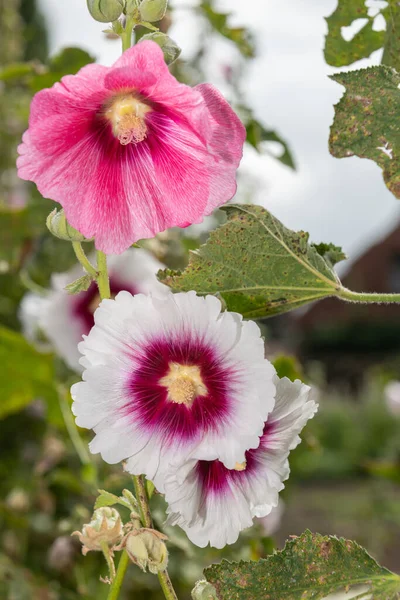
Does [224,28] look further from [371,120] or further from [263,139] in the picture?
[371,120]

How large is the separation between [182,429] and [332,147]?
16 cm

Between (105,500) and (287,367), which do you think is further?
(287,367)

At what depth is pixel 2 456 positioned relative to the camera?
47.2 inches

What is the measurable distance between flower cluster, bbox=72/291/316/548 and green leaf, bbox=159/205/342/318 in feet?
0.12

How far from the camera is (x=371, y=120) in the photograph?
384mm

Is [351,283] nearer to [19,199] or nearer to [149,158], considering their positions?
[19,199]

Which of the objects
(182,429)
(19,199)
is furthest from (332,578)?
(19,199)

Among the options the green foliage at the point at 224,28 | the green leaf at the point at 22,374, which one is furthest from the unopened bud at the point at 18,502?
the green foliage at the point at 224,28

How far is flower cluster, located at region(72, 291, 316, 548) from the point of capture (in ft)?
1.09

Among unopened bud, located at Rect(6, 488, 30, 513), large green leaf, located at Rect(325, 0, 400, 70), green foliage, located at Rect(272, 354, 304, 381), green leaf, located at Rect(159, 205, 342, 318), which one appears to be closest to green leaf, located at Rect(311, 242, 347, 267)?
green leaf, located at Rect(159, 205, 342, 318)

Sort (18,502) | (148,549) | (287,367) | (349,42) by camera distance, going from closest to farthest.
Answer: (148,549) < (349,42) < (287,367) < (18,502)

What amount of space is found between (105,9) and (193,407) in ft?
0.63

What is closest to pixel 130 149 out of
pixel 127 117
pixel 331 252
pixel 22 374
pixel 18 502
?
pixel 127 117

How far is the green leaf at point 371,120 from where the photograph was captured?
370 millimetres
